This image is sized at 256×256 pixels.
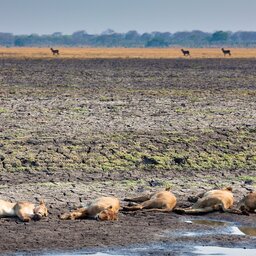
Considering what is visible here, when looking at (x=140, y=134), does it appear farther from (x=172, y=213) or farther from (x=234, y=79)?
(x=234, y=79)

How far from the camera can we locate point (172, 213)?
45.6ft

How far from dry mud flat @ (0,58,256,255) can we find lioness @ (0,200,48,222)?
139 mm

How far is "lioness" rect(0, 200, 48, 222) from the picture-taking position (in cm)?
1302

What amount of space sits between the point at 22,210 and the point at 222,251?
9.56 ft

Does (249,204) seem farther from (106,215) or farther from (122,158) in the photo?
(122,158)

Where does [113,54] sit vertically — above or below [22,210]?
below

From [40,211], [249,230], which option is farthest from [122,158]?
[249,230]

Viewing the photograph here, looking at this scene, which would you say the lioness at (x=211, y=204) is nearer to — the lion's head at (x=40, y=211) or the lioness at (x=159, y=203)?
the lioness at (x=159, y=203)

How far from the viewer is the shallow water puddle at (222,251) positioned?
1159cm

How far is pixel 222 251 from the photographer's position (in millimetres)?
11742

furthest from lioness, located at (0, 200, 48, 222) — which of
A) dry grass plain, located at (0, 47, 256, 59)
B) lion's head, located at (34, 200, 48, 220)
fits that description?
dry grass plain, located at (0, 47, 256, 59)

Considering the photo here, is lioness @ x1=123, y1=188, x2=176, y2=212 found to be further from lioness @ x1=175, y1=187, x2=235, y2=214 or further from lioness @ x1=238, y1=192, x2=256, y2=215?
lioness @ x1=238, y1=192, x2=256, y2=215

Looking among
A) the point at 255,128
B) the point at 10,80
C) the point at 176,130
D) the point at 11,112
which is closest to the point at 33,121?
the point at 11,112

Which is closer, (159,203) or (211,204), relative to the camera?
(159,203)
